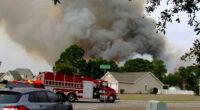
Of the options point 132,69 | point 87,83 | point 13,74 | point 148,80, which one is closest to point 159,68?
point 132,69

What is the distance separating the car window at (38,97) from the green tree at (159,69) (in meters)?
101

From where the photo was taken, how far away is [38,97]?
415 inches

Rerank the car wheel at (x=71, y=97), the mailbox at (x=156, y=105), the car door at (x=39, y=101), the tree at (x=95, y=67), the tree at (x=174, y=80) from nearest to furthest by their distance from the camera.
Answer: the car door at (x=39, y=101) < the mailbox at (x=156, y=105) < the car wheel at (x=71, y=97) < the tree at (x=95, y=67) < the tree at (x=174, y=80)

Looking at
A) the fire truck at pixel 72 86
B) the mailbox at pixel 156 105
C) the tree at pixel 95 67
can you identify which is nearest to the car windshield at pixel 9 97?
the mailbox at pixel 156 105

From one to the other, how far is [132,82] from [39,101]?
60.2 meters

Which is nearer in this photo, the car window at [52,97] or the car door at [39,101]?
the car door at [39,101]

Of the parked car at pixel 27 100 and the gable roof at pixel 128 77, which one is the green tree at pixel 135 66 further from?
the parked car at pixel 27 100

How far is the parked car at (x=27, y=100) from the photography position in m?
9.38

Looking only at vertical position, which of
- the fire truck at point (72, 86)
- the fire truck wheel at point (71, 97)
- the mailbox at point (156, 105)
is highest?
the fire truck at point (72, 86)

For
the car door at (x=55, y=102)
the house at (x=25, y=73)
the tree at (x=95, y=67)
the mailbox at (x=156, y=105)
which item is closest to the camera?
the car door at (x=55, y=102)

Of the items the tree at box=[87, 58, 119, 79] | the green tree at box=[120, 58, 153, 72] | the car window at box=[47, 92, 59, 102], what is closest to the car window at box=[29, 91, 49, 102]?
the car window at box=[47, 92, 59, 102]

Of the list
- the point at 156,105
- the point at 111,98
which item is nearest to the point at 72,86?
the point at 111,98

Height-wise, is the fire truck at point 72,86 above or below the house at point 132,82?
below

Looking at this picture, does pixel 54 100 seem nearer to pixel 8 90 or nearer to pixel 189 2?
pixel 8 90
